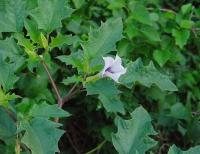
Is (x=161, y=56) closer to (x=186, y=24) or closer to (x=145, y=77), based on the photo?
(x=186, y=24)

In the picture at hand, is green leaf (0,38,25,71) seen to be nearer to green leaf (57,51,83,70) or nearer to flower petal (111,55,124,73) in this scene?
green leaf (57,51,83,70)

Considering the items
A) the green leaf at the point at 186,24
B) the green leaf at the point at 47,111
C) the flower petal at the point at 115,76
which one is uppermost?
the flower petal at the point at 115,76

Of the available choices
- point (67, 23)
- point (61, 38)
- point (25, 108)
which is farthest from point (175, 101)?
point (61, 38)

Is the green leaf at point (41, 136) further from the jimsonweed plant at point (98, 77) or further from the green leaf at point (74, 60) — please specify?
the green leaf at point (74, 60)

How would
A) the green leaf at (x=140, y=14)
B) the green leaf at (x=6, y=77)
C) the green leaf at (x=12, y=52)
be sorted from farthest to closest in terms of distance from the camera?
1. the green leaf at (x=140, y=14)
2. the green leaf at (x=12, y=52)
3. the green leaf at (x=6, y=77)

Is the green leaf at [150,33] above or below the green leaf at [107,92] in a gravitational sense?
below

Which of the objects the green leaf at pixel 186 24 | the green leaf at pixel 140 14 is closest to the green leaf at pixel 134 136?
the green leaf at pixel 140 14

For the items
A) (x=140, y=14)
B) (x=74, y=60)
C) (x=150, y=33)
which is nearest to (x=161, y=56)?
(x=150, y=33)
